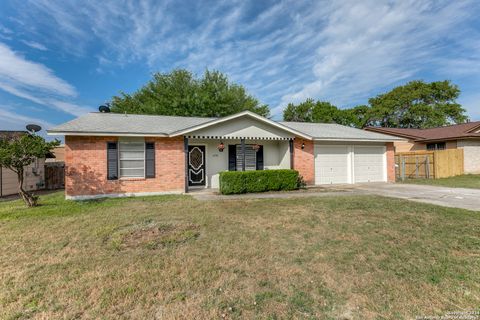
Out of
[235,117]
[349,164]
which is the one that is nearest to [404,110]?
[349,164]

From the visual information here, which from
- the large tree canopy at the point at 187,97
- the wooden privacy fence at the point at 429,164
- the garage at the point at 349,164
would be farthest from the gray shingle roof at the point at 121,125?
the wooden privacy fence at the point at 429,164

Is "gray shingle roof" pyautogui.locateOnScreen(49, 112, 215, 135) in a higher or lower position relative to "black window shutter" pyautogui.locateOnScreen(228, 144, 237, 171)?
higher

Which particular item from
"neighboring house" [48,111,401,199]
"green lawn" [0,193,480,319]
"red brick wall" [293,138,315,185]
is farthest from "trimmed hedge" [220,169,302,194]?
"green lawn" [0,193,480,319]

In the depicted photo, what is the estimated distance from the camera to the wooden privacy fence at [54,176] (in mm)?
15125

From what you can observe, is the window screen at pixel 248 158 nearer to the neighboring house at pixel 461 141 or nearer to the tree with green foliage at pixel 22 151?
the tree with green foliage at pixel 22 151

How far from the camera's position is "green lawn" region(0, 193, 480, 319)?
282cm

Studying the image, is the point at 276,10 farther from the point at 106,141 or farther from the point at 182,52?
the point at 106,141

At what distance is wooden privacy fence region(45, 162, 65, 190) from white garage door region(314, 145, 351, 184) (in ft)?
53.4

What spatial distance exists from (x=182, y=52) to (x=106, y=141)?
9191 mm

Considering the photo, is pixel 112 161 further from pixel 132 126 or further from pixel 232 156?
pixel 232 156

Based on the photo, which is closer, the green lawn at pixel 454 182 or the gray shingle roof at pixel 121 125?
the gray shingle roof at pixel 121 125

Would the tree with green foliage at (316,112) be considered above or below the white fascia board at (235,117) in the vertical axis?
above

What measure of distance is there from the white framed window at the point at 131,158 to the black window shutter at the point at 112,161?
16cm

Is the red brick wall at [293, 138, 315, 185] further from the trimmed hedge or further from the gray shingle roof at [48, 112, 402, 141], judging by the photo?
the trimmed hedge
